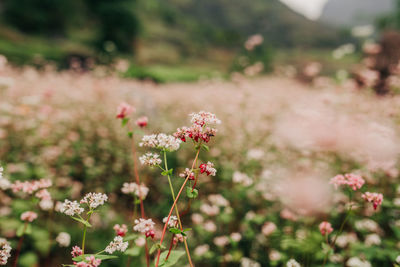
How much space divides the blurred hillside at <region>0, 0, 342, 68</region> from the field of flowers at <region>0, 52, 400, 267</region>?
2778 mm

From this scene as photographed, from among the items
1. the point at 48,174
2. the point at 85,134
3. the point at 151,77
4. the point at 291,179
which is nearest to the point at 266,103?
the point at 291,179

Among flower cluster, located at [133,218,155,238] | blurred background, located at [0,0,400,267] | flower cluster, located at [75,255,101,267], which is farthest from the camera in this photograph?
blurred background, located at [0,0,400,267]

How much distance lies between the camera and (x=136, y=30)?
16406mm

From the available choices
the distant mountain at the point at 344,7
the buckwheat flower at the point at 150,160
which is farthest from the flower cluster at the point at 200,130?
the distant mountain at the point at 344,7

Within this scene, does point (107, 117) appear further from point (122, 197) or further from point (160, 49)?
point (160, 49)

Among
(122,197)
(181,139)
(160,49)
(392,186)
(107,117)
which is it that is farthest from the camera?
(160,49)

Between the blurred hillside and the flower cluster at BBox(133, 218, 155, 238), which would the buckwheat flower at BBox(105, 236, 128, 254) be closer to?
the flower cluster at BBox(133, 218, 155, 238)

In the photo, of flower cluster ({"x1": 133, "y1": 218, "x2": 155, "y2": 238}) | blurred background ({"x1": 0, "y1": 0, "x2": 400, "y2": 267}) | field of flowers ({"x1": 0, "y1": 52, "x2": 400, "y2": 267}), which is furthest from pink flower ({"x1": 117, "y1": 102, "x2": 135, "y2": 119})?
blurred background ({"x1": 0, "y1": 0, "x2": 400, "y2": 267})

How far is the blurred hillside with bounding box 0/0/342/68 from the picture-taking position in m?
15.0

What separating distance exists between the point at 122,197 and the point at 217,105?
287 cm

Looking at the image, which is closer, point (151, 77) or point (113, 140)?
point (113, 140)

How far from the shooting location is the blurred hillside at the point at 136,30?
14984 mm

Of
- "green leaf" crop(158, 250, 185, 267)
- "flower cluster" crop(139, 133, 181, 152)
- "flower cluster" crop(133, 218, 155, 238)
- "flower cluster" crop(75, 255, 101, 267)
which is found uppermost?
"flower cluster" crop(139, 133, 181, 152)

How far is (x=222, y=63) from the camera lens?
34531mm
